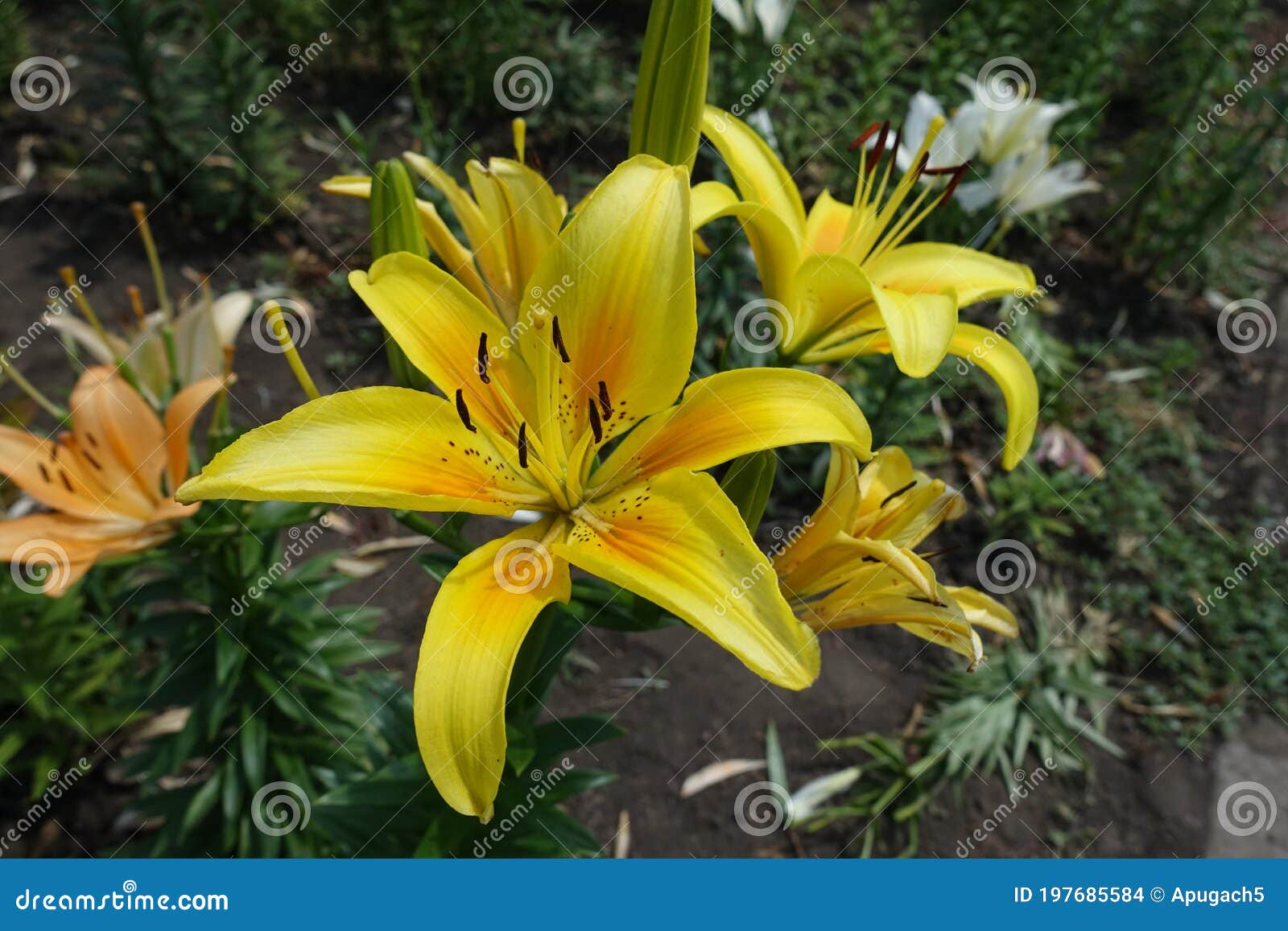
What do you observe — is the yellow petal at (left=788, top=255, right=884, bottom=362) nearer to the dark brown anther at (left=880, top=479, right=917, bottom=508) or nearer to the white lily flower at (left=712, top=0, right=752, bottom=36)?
the dark brown anther at (left=880, top=479, right=917, bottom=508)

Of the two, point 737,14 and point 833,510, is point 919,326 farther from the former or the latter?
point 737,14

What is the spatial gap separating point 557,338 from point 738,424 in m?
Result: 0.21

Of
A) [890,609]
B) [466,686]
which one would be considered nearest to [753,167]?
[890,609]

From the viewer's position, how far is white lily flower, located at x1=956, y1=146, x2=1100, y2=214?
248 cm

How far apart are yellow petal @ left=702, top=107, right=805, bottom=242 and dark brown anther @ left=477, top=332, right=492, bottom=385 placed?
359 mm

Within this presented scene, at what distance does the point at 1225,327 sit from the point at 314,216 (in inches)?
139

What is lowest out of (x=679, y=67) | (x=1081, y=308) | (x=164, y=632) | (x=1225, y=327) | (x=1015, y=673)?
(x=164, y=632)

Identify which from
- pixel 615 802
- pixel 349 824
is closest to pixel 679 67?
pixel 349 824

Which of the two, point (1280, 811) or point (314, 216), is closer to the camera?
point (1280, 811)

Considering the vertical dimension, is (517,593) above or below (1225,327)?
below

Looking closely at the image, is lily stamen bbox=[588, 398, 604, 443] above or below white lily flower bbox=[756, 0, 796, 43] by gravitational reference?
below

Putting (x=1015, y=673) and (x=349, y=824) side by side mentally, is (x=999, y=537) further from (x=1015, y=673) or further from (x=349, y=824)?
(x=349, y=824)

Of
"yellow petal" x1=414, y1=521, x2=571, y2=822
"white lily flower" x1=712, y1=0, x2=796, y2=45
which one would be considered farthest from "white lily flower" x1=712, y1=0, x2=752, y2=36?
"yellow petal" x1=414, y1=521, x2=571, y2=822

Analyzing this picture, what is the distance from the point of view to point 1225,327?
3729 mm
